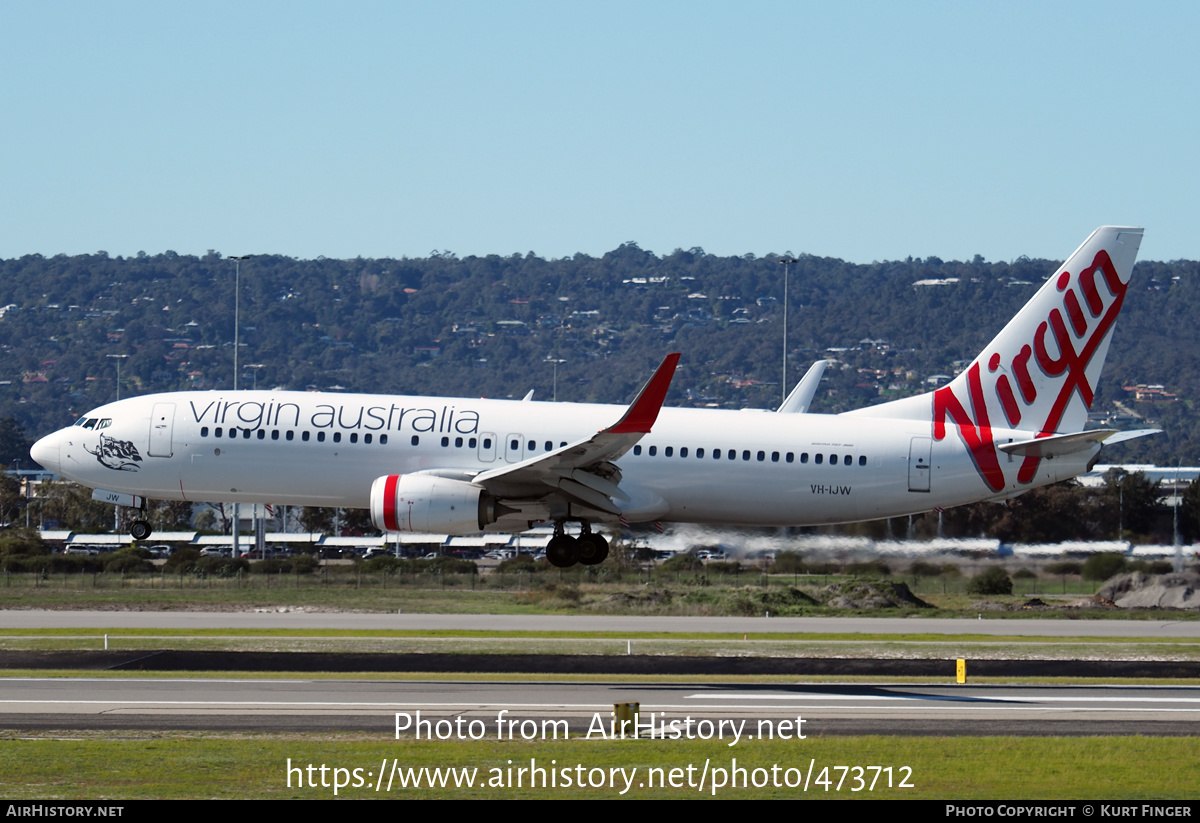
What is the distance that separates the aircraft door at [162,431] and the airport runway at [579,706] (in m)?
6.83

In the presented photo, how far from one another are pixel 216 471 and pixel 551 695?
1190 centimetres

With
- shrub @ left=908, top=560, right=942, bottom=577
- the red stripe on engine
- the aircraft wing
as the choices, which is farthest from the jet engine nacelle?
shrub @ left=908, top=560, right=942, bottom=577

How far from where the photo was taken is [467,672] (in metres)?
33.9

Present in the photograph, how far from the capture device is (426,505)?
34.1m

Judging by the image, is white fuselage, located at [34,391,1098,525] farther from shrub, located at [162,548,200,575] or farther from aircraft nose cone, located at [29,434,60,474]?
shrub, located at [162,548,200,575]

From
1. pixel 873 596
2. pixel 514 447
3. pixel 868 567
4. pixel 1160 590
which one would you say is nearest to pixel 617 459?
pixel 514 447

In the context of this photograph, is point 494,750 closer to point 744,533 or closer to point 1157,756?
point 1157,756

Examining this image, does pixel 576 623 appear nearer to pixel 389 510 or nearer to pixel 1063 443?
pixel 389 510

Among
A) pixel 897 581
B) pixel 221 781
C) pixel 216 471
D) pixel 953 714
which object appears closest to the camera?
pixel 221 781

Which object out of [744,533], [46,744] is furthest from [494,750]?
[744,533]

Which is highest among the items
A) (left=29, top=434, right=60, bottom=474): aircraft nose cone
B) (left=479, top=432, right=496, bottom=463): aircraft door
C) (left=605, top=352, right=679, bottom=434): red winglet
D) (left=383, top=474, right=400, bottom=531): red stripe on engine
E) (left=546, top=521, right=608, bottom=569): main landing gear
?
(left=605, top=352, right=679, bottom=434): red winglet

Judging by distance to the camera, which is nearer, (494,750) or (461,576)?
(494,750)

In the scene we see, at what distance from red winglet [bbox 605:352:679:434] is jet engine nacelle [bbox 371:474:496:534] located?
13.9ft

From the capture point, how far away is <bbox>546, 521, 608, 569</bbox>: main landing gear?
115 ft
